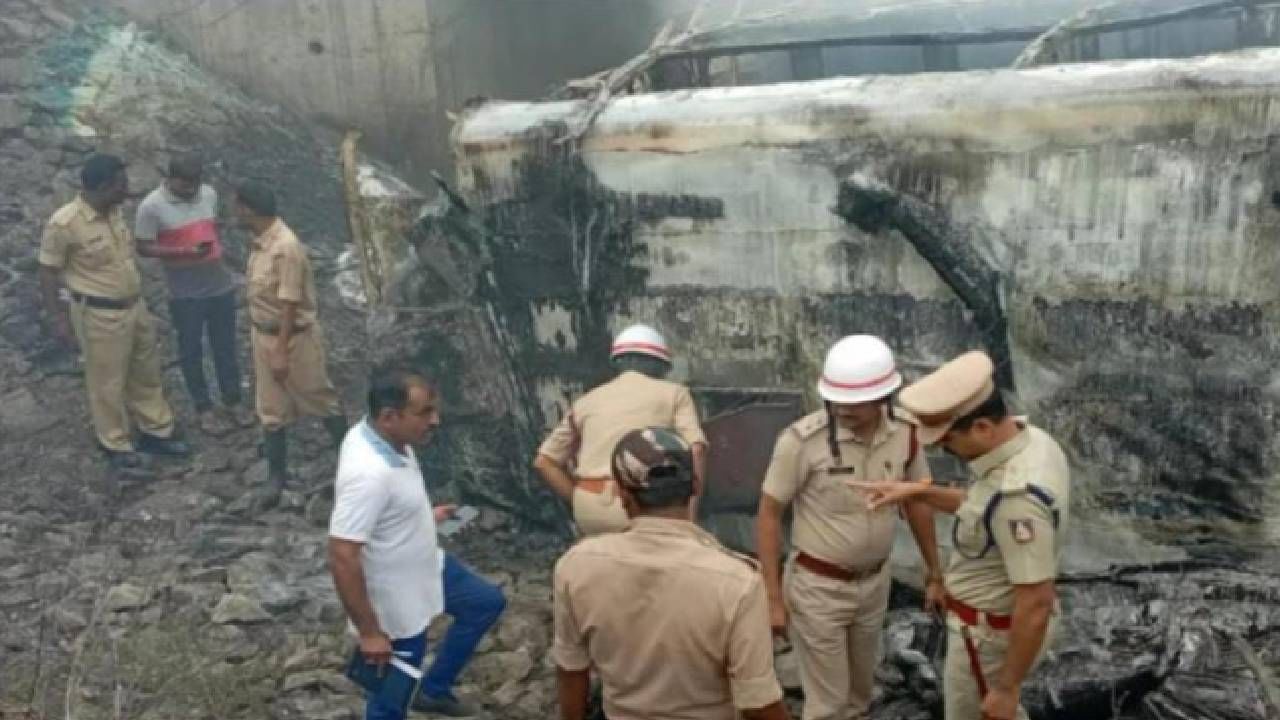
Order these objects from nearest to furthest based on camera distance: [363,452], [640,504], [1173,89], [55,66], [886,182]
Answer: [640,504], [363,452], [1173,89], [886,182], [55,66]

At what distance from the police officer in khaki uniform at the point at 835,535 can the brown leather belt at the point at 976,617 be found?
1.47 feet

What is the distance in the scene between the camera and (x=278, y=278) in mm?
6742

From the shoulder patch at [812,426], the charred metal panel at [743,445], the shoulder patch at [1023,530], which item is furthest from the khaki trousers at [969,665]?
the charred metal panel at [743,445]

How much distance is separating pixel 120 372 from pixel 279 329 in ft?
3.32

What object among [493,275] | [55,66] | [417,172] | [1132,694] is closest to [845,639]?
[1132,694]

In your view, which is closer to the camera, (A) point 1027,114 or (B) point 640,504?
(B) point 640,504

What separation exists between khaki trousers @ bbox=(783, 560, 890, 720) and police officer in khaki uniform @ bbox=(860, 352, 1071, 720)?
698 millimetres

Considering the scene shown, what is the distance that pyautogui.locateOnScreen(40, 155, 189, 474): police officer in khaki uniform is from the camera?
6957mm

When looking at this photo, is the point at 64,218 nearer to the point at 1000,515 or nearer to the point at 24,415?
the point at 24,415

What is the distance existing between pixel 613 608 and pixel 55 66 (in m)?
8.22

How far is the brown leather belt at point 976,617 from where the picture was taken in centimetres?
369

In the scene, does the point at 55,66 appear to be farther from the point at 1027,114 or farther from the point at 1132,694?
the point at 1132,694

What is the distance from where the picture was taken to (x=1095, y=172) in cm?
483

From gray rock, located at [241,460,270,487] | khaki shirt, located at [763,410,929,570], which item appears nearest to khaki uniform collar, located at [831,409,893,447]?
khaki shirt, located at [763,410,929,570]
